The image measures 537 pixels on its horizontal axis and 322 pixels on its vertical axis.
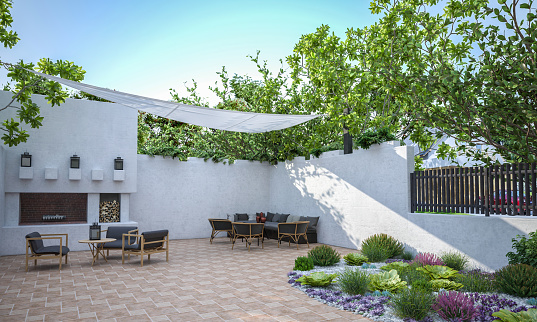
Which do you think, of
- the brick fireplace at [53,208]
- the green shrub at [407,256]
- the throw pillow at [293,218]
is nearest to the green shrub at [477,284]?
the green shrub at [407,256]

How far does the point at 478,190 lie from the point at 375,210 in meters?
2.58

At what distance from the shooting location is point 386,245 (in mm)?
7902

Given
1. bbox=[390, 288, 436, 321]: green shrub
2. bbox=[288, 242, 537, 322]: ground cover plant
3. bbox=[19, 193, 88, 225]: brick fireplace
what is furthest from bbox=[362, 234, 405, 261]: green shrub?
bbox=[19, 193, 88, 225]: brick fireplace

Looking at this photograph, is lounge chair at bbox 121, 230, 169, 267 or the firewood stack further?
the firewood stack

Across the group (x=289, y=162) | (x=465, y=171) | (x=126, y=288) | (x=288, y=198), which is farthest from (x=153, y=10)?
(x=465, y=171)

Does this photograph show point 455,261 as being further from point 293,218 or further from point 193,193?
point 193,193

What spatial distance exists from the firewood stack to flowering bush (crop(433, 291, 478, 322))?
876cm

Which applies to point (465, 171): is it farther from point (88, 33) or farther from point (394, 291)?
point (88, 33)

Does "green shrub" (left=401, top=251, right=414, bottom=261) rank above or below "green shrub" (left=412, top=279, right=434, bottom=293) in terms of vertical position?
below

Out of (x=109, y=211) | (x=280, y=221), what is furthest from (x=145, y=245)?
(x=280, y=221)

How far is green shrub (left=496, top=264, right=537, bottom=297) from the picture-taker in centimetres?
482

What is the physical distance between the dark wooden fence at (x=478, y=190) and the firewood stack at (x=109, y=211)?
25.3ft

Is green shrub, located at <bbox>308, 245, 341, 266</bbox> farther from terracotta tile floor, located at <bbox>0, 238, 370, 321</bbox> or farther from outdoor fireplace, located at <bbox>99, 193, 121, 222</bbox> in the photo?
outdoor fireplace, located at <bbox>99, 193, 121, 222</bbox>

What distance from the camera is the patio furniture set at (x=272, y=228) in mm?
9766
